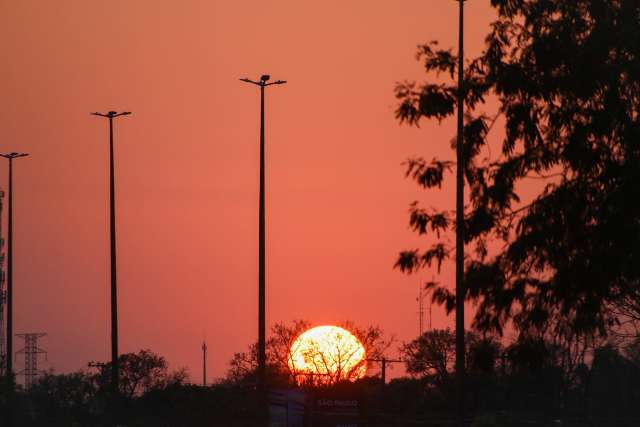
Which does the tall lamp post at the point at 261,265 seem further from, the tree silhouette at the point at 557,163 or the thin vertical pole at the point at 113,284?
the tree silhouette at the point at 557,163

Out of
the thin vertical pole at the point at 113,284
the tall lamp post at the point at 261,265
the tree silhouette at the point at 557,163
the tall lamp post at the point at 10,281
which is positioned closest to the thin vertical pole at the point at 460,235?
the tree silhouette at the point at 557,163

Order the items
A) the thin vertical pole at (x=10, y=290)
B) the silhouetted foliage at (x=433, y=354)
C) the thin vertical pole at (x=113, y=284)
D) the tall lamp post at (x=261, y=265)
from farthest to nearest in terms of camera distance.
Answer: the silhouetted foliage at (x=433, y=354)
the thin vertical pole at (x=10, y=290)
the thin vertical pole at (x=113, y=284)
the tall lamp post at (x=261, y=265)

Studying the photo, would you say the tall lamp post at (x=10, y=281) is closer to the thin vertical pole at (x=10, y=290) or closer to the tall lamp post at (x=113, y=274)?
the thin vertical pole at (x=10, y=290)

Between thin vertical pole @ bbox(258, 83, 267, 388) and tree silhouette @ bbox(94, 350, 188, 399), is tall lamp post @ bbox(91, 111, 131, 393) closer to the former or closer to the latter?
thin vertical pole @ bbox(258, 83, 267, 388)

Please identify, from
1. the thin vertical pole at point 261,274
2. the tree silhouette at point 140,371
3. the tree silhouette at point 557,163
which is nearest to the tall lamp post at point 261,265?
the thin vertical pole at point 261,274

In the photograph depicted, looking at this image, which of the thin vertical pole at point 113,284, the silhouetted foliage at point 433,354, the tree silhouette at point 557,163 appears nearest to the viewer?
the tree silhouette at point 557,163

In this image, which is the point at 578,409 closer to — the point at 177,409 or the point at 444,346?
the point at 444,346

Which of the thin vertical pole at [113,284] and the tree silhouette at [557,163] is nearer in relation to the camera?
the tree silhouette at [557,163]

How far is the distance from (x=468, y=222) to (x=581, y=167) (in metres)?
3.06

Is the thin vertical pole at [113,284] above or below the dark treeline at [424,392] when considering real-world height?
above

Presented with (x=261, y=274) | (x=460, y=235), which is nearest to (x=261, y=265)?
(x=261, y=274)

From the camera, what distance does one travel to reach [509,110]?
29.3m

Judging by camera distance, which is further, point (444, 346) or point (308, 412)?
point (444, 346)

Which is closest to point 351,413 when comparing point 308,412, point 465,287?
point 308,412
